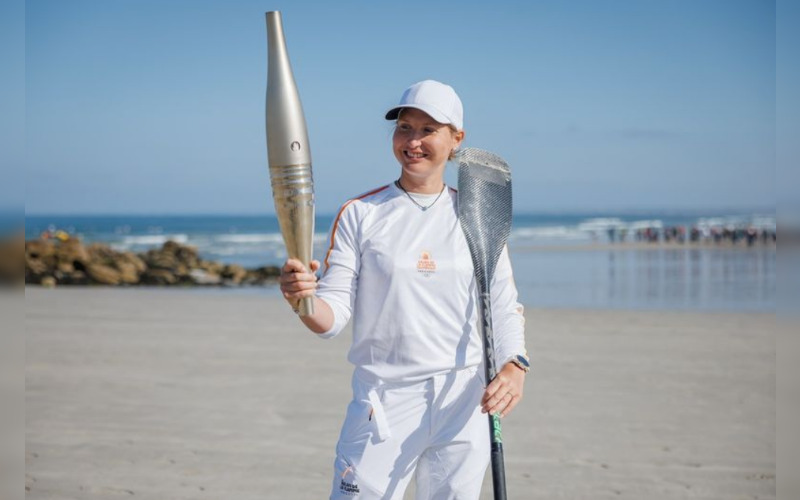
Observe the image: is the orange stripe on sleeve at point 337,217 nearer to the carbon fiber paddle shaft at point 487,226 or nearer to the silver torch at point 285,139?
the carbon fiber paddle shaft at point 487,226

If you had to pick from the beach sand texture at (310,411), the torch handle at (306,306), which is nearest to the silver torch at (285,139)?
the torch handle at (306,306)

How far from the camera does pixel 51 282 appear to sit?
65.1ft

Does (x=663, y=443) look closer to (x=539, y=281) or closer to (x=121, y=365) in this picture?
(x=121, y=365)

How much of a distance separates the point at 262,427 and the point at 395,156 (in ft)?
15.3

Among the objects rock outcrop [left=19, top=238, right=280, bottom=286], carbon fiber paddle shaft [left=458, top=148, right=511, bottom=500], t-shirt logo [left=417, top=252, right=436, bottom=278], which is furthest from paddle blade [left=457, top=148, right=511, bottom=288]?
rock outcrop [left=19, top=238, right=280, bottom=286]

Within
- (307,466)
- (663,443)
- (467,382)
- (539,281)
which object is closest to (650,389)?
(663,443)

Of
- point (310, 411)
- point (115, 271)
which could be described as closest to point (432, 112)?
point (310, 411)

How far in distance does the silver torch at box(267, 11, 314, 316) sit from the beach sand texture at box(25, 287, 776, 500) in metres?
3.88

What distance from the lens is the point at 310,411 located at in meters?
7.62

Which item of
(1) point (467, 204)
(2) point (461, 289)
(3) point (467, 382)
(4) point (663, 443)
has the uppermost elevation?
(1) point (467, 204)

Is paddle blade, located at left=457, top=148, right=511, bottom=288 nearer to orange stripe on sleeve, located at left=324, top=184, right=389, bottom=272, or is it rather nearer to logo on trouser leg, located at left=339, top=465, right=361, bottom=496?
orange stripe on sleeve, located at left=324, top=184, right=389, bottom=272

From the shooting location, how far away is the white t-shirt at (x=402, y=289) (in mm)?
2814

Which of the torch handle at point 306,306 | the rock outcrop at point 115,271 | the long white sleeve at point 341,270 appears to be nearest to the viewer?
the torch handle at point 306,306

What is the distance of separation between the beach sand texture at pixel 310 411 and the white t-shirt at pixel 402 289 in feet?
9.81
